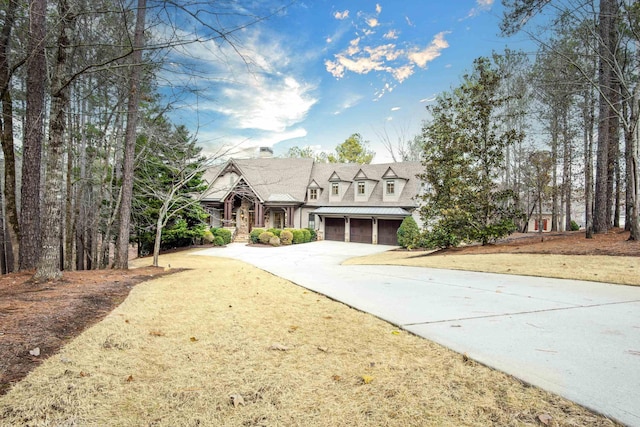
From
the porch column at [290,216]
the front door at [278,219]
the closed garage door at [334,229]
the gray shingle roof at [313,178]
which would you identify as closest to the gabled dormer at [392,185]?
the gray shingle roof at [313,178]

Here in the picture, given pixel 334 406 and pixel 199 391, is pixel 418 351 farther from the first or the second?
pixel 199 391

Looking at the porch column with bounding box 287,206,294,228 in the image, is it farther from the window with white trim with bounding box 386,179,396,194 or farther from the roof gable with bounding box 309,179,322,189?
the window with white trim with bounding box 386,179,396,194

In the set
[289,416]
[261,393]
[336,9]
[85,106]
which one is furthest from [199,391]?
[85,106]

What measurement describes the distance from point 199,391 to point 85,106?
44.5 ft

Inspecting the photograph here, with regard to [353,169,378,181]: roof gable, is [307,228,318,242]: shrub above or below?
below

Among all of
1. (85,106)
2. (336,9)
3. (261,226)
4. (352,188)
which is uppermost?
(336,9)

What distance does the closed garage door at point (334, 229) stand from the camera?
27141 mm

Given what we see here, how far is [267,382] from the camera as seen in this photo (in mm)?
2484

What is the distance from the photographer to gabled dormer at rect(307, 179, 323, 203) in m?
28.5

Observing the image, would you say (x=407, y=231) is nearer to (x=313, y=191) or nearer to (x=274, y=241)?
(x=274, y=241)

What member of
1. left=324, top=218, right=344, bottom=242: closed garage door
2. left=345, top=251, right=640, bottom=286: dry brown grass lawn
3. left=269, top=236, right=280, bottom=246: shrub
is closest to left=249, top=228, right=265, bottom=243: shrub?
left=269, top=236, right=280, bottom=246: shrub

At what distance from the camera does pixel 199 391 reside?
7.75 feet

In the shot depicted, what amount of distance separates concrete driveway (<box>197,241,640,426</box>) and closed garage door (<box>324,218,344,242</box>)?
65.8ft

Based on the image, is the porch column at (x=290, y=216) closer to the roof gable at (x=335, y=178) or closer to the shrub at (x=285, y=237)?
the shrub at (x=285, y=237)
